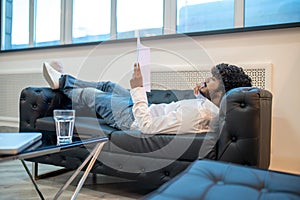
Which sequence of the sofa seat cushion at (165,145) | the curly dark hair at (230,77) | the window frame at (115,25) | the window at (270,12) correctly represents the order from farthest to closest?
1. the window frame at (115,25)
2. the window at (270,12)
3. the curly dark hair at (230,77)
4. the sofa seat cushion at (165,145)

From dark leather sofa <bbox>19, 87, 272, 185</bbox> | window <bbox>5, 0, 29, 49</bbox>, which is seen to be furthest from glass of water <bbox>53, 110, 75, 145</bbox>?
window <bbox>5, 0, 29, 49</bbox>

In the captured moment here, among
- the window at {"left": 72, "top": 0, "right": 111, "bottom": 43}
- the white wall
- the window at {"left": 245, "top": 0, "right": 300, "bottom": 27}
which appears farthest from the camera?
the window at {"left": 72, "top": 0, "right": 111, "bottom": 43}

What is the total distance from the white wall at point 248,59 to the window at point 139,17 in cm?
17

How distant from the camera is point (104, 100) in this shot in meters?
1.85

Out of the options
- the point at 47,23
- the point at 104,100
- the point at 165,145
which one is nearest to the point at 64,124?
the point at 165,145

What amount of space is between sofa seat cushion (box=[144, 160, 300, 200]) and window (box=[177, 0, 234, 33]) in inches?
65.7

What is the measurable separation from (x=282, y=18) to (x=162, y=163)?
4.84ft

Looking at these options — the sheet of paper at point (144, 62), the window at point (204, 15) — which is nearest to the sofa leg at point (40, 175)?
the sheet of paper at point (144, 62)

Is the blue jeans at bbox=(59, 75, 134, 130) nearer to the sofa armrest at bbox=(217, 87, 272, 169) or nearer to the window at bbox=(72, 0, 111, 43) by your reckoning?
the sofa armrest at bbox=(217, 87, 272, 169)

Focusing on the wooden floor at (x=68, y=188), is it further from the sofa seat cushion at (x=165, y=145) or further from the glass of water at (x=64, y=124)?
the glass of water at (x=64, y=124)

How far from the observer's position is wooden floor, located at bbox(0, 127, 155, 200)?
1.59 m

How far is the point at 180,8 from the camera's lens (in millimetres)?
2551

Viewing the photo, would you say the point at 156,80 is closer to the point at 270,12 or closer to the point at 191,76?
the point at 191,76

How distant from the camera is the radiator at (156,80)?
2.05 m
